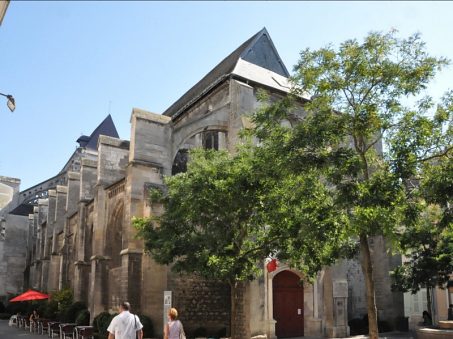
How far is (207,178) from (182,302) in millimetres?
7450

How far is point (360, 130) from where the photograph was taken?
10516mm

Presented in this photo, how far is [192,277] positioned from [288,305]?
14.9ft

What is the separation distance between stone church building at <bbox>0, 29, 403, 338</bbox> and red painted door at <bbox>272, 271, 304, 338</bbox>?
0.14 feet

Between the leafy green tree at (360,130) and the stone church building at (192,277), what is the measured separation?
627cm

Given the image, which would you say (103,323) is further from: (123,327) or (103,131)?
(103,131)

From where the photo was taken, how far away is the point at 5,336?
852 inches

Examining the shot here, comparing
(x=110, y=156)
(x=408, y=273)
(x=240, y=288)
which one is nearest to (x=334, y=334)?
(x=408, y=273)

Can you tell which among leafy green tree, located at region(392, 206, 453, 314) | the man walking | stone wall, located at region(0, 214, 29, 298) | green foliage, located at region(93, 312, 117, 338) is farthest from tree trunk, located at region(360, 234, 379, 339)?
stone wall, located at region(0, 214, 29, 298)

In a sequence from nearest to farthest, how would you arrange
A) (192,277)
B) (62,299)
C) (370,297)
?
(370,297)
(192,277)
(62,299)

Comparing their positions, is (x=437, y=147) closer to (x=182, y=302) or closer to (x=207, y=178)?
(x=207, y=178)

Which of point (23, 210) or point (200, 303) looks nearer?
point (200, 303)

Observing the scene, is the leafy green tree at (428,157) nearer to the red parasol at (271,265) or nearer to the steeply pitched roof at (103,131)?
the red parasol at (271,265)

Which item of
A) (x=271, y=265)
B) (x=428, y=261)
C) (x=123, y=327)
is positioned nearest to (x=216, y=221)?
(x=271, y=265)

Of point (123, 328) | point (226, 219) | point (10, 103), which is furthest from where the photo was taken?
point (226, 219)
